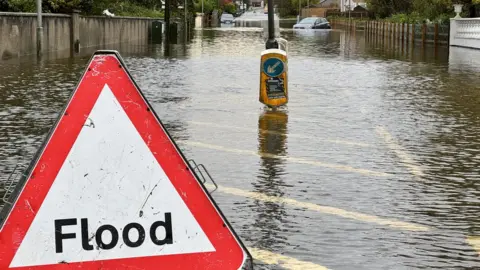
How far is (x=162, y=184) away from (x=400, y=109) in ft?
37.6

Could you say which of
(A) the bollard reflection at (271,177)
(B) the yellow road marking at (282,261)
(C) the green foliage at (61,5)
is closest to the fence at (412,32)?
(C) the green foliage at (61,5)

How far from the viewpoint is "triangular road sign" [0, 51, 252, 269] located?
4137 mm

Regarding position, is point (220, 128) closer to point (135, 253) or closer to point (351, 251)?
point (351, 251)

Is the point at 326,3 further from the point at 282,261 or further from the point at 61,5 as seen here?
the point at 282,261

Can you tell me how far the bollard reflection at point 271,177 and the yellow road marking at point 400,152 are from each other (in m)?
1.17

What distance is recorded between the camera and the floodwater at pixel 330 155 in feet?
22.1

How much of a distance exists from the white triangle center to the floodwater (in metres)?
1.92

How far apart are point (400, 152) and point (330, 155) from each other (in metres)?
0.81

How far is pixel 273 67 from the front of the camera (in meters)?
15.0

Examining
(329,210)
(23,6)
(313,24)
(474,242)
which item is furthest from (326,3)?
(474,242)

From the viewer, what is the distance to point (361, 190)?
859 centimetres

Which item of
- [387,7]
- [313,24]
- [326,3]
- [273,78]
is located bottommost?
[273,78]

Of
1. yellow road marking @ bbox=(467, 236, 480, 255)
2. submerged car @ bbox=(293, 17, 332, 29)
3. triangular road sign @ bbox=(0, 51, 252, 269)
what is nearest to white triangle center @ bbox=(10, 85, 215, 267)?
triangular road sign @ bbox=(0, 51, 252, 269)

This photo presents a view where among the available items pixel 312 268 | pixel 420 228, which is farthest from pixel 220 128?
pixel 312 268
